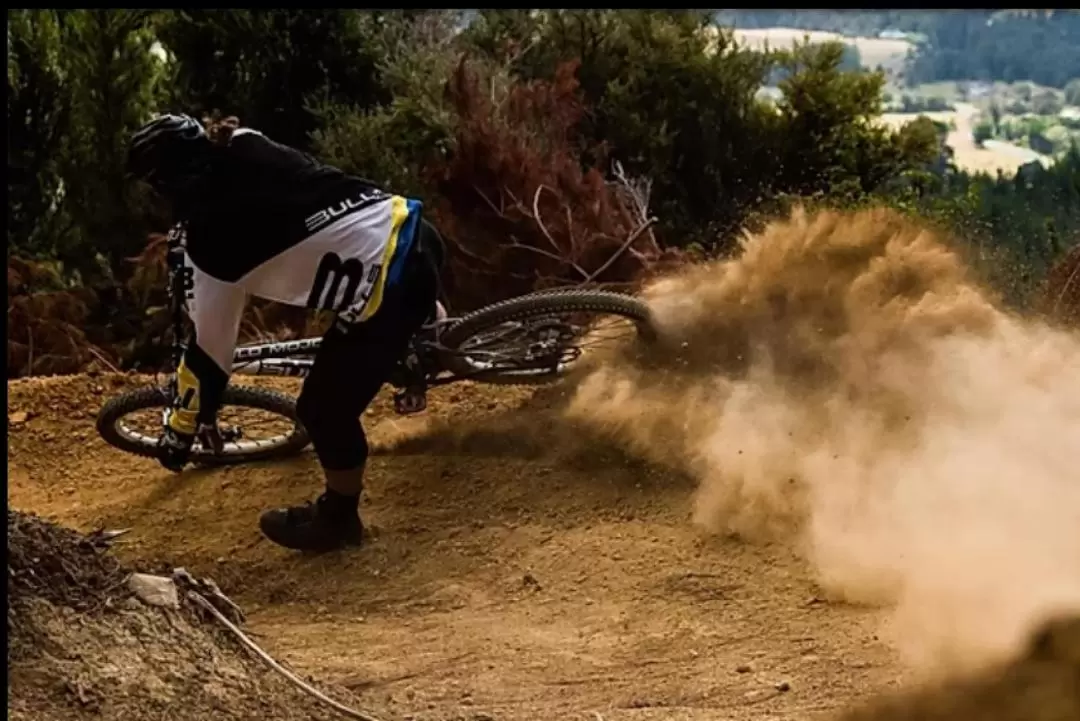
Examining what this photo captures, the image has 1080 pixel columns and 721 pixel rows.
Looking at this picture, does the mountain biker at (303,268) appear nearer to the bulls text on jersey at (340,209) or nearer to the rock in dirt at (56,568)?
the bulls text on jersey at (340,209)

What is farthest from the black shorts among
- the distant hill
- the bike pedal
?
the distant hill

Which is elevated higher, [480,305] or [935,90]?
[935,90]

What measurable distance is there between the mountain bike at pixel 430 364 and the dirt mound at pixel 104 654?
1312 millimetres

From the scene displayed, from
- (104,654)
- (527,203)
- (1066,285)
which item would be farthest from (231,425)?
(1066,285)

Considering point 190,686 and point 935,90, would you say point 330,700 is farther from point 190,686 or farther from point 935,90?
point 935,90

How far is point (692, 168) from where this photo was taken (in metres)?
3.83

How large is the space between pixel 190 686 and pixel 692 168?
238 centimetres

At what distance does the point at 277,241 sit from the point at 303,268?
0.31ft

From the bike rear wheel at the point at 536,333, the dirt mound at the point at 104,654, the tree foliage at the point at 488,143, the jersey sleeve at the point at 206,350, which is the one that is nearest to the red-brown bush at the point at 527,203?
the tree foliage at the point at 488,143

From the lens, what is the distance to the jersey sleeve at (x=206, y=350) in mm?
3027

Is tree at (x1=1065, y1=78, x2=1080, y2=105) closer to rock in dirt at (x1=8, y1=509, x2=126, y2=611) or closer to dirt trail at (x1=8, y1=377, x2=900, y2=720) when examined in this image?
dirt trail at (x1=8, y1=377, x2=900, y2=720)

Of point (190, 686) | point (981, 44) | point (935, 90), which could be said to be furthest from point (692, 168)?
point (190, 686)

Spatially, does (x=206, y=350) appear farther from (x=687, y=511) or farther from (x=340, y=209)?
(x=687, y=511)

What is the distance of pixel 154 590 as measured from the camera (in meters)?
2.35
